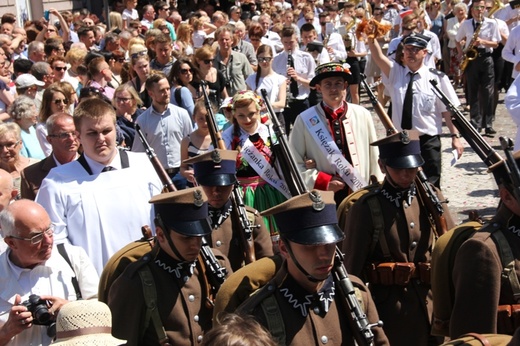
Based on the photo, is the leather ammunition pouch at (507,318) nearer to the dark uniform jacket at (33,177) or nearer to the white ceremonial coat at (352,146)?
the white ceremonial coat at (352,146)

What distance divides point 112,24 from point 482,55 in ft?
24.7

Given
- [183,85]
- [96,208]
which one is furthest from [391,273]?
[183,85]

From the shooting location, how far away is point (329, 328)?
4238mm

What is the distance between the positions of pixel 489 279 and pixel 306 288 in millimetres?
906

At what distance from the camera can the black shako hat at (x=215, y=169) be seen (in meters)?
5.86

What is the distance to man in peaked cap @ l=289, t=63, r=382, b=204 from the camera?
293 inches

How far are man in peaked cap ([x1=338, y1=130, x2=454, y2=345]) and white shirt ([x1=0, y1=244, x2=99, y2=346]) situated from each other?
1631 millimetres

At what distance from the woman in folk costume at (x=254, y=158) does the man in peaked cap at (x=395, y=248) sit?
1.60 meters

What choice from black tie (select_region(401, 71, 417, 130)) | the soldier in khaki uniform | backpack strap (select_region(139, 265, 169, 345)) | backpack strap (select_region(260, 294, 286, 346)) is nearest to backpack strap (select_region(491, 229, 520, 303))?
the soldier in khaki uniform

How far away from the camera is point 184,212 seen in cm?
465

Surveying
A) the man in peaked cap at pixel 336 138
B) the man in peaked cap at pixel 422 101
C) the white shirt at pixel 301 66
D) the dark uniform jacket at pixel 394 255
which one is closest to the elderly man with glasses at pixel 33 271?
the dark uniform jacket at pixel 394 255

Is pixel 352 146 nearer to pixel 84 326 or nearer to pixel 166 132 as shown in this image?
pixel 166 132

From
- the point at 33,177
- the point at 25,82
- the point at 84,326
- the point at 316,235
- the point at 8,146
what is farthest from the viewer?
the point at 25,82

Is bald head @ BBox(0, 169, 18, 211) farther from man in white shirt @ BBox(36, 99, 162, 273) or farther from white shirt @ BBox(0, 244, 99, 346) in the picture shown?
white shirt @ BBox(0, 244, 99, 346)
